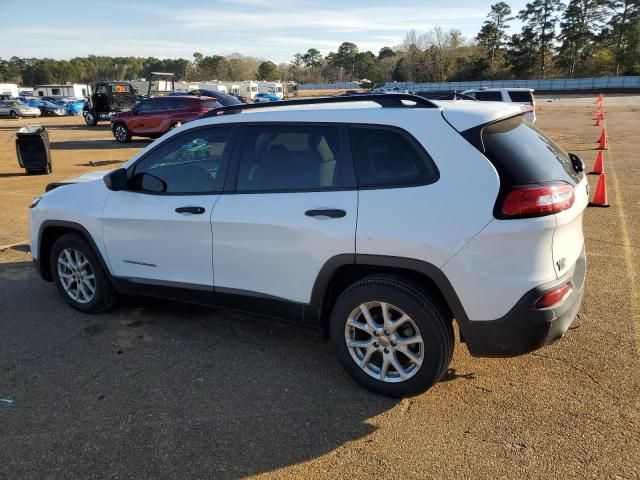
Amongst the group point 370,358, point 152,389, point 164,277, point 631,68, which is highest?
point 631,68

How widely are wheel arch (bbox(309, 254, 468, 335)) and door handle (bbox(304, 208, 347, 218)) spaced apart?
0.25 metres

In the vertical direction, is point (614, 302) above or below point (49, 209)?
below

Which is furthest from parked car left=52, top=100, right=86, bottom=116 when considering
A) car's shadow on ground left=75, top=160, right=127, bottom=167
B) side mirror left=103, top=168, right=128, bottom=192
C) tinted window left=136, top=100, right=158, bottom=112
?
side mirror left=103, top=168, right=128, bottom=192

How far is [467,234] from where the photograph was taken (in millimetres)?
2752

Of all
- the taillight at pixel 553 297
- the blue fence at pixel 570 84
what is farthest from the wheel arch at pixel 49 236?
the blue fence at pixel 570 84

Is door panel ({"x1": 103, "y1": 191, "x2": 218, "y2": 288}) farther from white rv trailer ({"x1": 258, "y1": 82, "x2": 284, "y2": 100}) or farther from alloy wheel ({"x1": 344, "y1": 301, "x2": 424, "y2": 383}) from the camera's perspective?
white rv trailer ({"x1": 258, "y1": 82, "x2": 284, "y2": 100})

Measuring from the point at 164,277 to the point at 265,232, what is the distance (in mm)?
1118

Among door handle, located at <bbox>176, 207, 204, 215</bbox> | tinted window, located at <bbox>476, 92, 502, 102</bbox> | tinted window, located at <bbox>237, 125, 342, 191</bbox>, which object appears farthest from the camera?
tinted window, located at <bbox>476, 92, 502, 102</bbox>

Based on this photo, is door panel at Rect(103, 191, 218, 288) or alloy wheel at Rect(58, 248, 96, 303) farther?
alloy wheel at Rect(58, 248, 96, 303)

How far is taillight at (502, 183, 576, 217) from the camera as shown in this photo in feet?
8.86

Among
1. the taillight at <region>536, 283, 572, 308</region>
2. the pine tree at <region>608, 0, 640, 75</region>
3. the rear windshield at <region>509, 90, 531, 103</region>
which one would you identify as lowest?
the taillight at <region>536, 283, 572, 308</region>

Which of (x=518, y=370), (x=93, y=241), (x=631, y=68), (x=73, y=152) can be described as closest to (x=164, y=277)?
(x=93, y=241)

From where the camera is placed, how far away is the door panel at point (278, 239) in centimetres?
313

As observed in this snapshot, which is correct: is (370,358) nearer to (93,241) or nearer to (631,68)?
(93,241)
